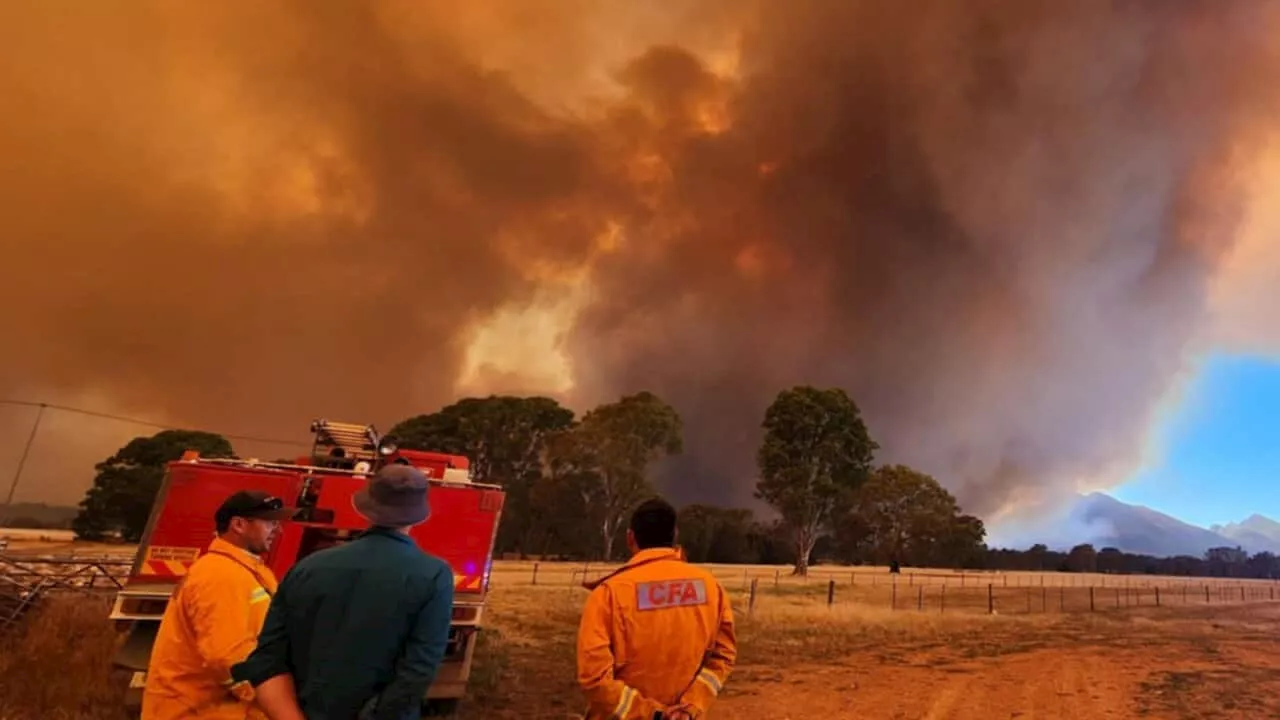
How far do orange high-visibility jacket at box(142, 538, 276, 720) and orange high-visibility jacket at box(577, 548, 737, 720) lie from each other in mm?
1628

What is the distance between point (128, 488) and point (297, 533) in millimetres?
51209

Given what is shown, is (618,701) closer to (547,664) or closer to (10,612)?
(547,664)

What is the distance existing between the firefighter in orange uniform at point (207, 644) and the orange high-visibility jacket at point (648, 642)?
1623mm

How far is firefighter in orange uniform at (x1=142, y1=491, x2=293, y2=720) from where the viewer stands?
3066 mm

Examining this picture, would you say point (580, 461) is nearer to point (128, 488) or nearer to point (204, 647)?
point (128, 488)

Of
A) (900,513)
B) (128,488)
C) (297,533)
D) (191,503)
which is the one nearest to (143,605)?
(191,503)

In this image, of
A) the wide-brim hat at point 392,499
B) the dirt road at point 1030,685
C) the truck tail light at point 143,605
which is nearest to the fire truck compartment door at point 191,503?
the truck tail light at point 143,605

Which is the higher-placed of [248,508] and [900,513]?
[900,513]

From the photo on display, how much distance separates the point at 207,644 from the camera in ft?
10.0

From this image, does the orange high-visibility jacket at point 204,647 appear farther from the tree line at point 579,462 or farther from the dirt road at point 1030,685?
the tree line at point 579,462

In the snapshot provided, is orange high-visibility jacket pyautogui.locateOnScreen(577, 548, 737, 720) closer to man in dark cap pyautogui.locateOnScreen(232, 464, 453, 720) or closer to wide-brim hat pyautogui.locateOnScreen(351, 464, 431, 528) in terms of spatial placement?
man in dark cap pyautogui.locateOnScreen(232, 464, 453, 720)

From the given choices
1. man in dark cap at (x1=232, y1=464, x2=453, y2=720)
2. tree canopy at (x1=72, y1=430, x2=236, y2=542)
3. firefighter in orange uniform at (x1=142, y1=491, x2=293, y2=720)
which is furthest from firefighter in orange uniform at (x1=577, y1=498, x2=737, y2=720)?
tree canopy at (x1=72, y1=430, x2=236, y2=542)

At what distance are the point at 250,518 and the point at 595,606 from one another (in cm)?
183

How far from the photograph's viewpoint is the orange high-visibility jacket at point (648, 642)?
10.2ft
